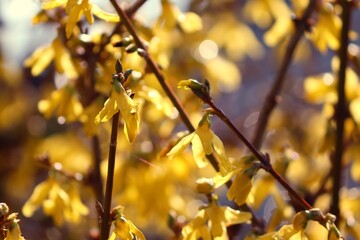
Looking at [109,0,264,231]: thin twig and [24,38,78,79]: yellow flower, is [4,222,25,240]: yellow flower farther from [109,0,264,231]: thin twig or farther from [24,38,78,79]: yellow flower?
[24,38,78,79]: yellow flower

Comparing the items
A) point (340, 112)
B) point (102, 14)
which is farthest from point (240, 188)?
point (340, 112)

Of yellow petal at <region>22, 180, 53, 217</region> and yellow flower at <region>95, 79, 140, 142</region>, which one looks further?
yellow petal at <region>22, 180, 53, 217</region>

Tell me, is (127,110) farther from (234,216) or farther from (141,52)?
(234,216)

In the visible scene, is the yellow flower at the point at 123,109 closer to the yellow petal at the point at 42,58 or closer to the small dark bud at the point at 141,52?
the small dark bud at the point at 141,52

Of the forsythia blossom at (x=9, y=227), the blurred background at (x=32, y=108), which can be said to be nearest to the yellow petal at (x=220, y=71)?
the blurred background at (x=32, y=108)

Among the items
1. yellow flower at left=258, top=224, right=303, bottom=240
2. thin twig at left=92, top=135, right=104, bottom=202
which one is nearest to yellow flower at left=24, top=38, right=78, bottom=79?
thin twig at left=92, top=135, right=104, bottom=202
